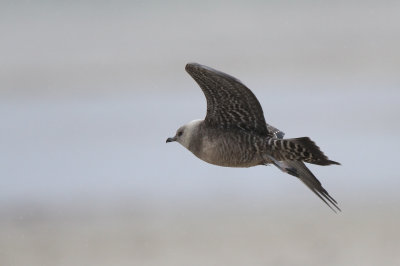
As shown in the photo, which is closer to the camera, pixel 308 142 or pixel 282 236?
pixel 308 142

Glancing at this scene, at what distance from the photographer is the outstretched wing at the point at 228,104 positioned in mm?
9367

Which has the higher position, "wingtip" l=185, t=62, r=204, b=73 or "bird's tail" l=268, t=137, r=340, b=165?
"wingtip" l=185, t=62, r=204, b=73

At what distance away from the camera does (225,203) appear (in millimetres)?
16156

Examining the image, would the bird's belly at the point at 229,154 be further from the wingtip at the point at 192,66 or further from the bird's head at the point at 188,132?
the wingtip at the point at 192,66

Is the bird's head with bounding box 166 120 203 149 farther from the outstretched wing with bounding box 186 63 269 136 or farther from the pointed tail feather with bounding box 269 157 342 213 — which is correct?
the pointed tail feather with bounding box 269 157 342 213

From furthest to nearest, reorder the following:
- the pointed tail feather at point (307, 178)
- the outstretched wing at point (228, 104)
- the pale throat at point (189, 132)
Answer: the pale throat at point (189, 132) → the pointed tail feather at point (307, 178) → the outstretched wing at point (228, 104)

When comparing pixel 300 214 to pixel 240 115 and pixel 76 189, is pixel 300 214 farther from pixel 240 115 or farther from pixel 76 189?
pixel 240 115

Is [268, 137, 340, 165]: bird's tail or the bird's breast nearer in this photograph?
[268, 137, 340, 165]: bird's tail

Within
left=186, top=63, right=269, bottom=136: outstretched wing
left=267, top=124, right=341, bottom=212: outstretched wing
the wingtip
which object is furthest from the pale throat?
the wingtip

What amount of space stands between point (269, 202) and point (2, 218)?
11.7 feet

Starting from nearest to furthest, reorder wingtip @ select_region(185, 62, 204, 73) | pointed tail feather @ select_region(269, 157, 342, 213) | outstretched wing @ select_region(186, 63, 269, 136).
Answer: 1. wingtip @ select_region(185, 62, 204, 73)
2. outstretched wing @ select_region(186, 63, 269, 136)
3. pointed tail feather @ select_region(269, 157, 342, 213)

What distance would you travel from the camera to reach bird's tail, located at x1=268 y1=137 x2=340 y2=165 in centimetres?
920

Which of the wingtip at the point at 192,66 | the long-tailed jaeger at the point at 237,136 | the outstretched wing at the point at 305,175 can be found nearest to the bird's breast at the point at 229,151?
the long-tailed jaeger at the point at 237,136

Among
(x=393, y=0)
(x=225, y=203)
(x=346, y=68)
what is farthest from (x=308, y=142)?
(x=393, y=0)
